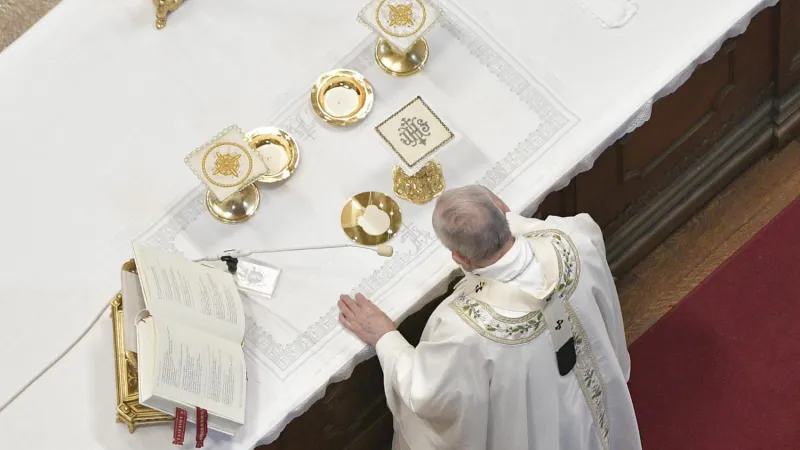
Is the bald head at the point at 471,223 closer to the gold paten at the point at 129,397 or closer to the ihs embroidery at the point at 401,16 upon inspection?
the ihs embroidery at the point at 401,16

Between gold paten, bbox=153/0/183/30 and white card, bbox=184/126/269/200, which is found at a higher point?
gold paten, bbox=153/0/183/30

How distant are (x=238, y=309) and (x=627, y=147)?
118 cm

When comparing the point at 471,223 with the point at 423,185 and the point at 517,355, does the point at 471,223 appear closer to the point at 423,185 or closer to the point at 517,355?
the point at 517,355

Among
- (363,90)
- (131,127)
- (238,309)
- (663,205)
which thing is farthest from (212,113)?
(663,205)

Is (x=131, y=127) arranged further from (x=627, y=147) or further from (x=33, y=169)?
(x=627, y=147)

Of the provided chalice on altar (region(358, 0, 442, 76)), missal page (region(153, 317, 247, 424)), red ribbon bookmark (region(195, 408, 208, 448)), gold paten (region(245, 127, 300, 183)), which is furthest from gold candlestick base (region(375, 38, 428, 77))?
red ribbon bookmark (region(195, 408, 208, 448))

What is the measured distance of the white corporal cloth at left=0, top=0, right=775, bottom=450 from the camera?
2.51 metres

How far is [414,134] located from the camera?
8.29 feet

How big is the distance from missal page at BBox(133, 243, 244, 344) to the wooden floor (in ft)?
4.59

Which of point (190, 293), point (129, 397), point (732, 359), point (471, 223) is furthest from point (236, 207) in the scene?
point (732, 359)

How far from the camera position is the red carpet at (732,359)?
3.16m

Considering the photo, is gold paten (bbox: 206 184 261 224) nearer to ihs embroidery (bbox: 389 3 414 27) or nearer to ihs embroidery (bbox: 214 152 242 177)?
ihs embroidery (bbox: 214 152 242 177)

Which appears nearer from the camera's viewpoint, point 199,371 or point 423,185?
point 199,371

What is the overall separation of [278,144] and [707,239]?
150 cm
